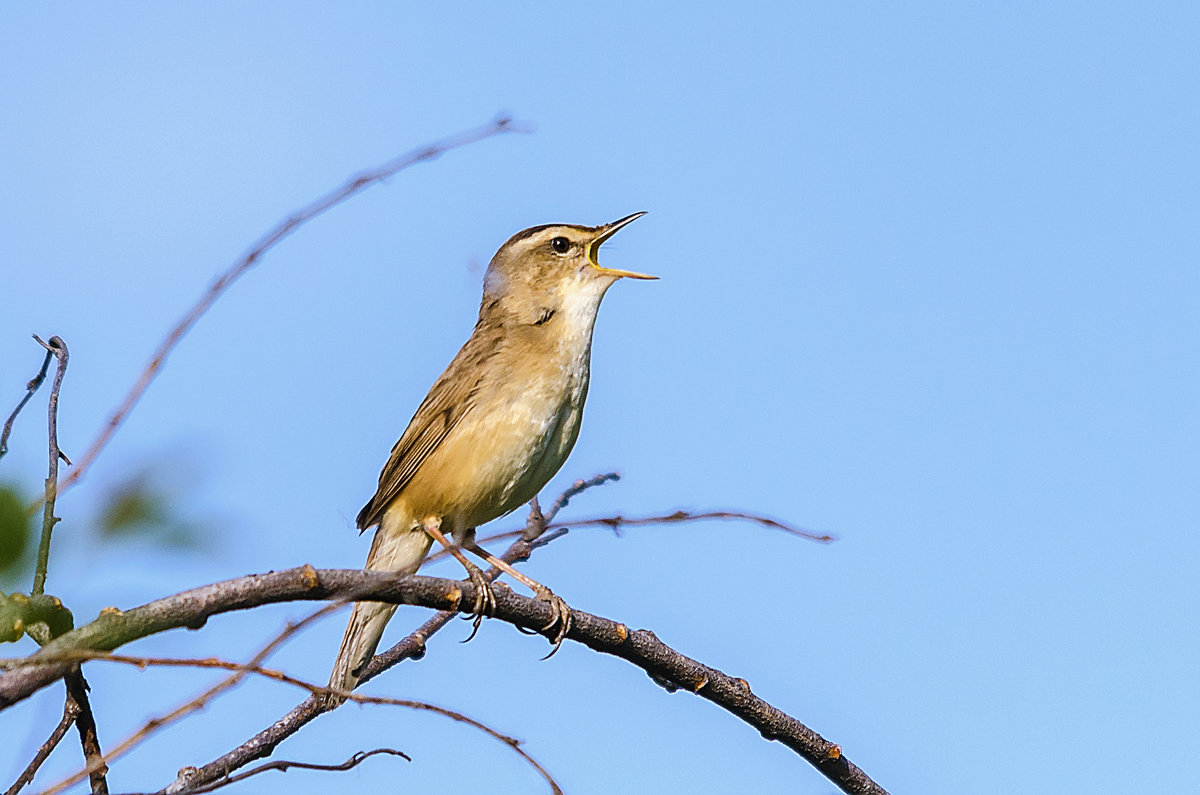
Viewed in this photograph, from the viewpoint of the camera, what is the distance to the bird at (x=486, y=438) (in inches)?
209

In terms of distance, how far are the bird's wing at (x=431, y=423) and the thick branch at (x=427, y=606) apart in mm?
1807

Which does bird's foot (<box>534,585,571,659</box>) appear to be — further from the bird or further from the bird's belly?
the bird's belly

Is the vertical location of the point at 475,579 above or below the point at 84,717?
above

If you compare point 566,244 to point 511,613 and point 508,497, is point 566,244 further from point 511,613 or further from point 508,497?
point 511,613

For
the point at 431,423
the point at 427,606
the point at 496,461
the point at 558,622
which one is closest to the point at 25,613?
the point at 427,606

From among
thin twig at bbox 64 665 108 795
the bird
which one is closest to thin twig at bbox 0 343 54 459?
thin twig at bbox 64 665 108 795

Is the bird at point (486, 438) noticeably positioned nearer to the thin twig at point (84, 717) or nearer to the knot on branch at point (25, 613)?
the thin twig at point (84, 717)

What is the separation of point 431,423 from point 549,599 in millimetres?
1524

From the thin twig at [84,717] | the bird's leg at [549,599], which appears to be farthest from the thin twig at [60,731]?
the bird's leg at [549,599]

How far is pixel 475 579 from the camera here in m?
4.30

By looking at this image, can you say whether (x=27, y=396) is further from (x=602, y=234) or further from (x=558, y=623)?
(x=602, y=234)

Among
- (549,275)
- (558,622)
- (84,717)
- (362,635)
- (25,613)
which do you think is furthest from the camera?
(549,275)

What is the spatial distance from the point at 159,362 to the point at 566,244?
14.4ft

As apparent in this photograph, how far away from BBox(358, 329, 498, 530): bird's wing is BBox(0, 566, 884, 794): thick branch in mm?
1807
